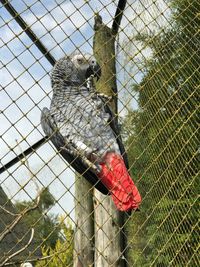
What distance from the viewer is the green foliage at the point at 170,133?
124cm

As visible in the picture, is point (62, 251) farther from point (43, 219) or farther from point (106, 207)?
point (106, 207)

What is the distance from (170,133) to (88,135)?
1.22 ft

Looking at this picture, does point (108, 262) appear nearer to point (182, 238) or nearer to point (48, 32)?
point (182, 238)

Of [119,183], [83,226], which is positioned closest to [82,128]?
[119,183]

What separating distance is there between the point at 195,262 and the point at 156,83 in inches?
24.0

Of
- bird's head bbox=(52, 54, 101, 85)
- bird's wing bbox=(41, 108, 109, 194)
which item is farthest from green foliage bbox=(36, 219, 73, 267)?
bird's head bbox=(52, 54, 101, 85)

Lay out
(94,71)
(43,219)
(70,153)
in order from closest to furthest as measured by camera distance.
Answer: (43,219) < (70,153) < (94,71)

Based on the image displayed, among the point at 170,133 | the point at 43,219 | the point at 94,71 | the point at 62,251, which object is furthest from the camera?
Result: the point at 170,133

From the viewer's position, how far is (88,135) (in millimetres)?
1012

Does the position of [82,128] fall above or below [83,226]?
above

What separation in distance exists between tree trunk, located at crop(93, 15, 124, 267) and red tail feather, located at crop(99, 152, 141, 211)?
114mm

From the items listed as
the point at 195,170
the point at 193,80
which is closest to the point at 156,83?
the point at 193,80

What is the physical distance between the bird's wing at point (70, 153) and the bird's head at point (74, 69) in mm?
115

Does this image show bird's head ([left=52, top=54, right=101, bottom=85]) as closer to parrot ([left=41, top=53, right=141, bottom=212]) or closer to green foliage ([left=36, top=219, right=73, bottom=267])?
parrot ([left=41, top=53, right=141, bottom=212])
